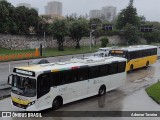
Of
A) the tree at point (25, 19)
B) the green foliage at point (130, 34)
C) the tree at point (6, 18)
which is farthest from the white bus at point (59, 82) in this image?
the green foliage at point (130, 34)

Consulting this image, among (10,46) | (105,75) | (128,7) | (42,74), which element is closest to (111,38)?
(128,7)

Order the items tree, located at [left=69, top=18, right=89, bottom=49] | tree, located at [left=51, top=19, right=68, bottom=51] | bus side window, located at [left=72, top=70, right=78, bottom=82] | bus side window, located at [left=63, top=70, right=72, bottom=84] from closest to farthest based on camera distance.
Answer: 1. bus side window, located at [left=63, top=70, right=72, bottom=84]
2. bus side window, located at [left=72, top=70, right=78, bottom=82]
3. tree, located at [left=51, top=19, right=68, bottom=51]
4. tree, located at [left=69, top=18, right=89, bottom=49]

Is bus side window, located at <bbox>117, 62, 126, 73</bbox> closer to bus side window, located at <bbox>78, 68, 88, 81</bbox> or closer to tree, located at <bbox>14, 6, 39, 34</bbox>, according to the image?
bus side window, located at <bbox>78, 68, 88, 81</bbox>

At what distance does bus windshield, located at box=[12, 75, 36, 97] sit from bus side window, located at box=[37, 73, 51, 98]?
11.2 inches

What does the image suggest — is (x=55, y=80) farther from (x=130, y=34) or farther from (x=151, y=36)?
(x=151, y=36)

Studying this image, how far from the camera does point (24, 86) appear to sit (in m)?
15.0

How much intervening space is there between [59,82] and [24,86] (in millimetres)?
2237

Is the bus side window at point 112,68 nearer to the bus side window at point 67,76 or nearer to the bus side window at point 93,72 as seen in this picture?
the bus side window at point 93,72

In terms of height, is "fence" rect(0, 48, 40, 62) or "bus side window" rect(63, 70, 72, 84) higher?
"bus side window" rect(63, 70, 72, 84)

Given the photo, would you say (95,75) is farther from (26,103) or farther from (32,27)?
(32,27)

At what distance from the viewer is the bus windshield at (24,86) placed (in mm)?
14750

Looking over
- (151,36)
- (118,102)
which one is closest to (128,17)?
(151,36)

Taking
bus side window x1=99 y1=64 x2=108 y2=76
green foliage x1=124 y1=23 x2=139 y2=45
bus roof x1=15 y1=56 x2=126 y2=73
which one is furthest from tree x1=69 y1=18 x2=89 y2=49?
bus side window x1=99 y1=64 x2=108 y2=76

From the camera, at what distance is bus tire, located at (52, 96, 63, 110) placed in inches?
635
